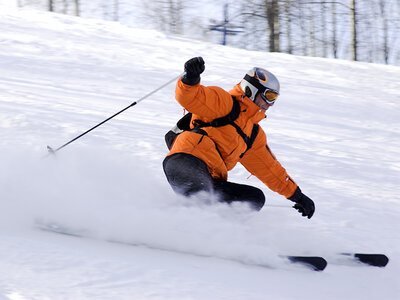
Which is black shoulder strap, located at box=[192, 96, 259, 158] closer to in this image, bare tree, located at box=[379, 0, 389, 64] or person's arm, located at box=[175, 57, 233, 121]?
person's arm, located at box=[175, 57, 233, 121]

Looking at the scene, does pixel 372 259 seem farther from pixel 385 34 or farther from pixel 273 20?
pixel 385 34

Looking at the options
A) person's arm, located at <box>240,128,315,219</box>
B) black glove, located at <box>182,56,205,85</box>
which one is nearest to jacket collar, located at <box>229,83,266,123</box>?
person's arm, located at <box>240,128,315,219</box>

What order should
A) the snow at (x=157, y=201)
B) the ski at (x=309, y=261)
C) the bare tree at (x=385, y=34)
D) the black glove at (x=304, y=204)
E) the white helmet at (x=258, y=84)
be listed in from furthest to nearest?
the bare tree at (x=385, y=34)
the black glove at (x=304, y=204)
the white helmet at (x=258, y=84)
the ski at (x=309, y=261)
the snow at (x=157, y=201)

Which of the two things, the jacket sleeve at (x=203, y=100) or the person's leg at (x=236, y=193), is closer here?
the jacket sleeve at (x=203, y=100)

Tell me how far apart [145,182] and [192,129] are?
806 millimetres

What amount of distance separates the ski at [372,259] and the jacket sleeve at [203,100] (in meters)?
1.30

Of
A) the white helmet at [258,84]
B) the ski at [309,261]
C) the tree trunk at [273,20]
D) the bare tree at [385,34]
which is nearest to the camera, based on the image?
the ski at [309,261]

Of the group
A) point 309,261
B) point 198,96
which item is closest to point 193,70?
point 198,96

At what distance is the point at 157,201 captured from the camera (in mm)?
3625

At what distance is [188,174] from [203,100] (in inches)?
19.8

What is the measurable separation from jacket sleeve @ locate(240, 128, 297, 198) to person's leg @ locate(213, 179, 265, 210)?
25 cm

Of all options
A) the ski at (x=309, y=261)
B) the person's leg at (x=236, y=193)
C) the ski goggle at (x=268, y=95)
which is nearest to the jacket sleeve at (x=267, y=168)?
the person's leg at (x=236, y=193)

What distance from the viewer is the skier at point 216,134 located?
3277 mm

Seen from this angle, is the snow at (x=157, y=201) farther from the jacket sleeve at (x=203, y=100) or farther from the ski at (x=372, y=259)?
the jacket sleeve at (x=203, y=100)
